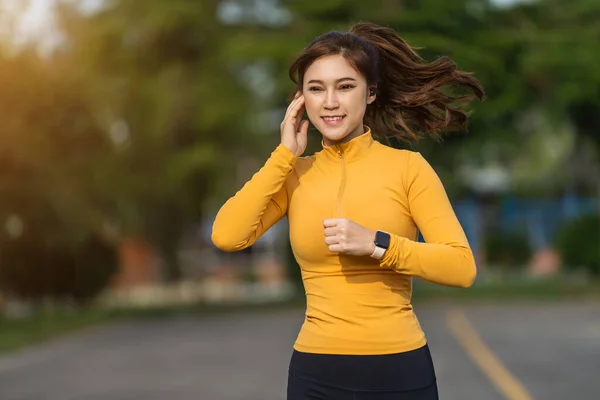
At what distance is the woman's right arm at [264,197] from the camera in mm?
3547


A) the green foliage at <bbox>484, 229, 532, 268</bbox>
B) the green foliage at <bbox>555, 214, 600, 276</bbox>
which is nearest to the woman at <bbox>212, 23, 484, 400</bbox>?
the green foliage at <bbox>555, 214, 600, 276</bbox>

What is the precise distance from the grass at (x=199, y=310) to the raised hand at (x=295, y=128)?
14447 millimetres

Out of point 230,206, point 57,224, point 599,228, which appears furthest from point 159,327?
point 230,206

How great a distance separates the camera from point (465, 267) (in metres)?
3.44

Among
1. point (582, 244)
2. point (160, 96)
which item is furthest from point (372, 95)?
point (582, 244)

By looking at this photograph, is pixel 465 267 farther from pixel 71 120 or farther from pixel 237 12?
pixel 237 12

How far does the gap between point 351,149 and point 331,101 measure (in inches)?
7.1

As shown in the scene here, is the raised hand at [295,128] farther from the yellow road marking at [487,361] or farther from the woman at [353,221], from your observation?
the yellow road marking at [487,361]

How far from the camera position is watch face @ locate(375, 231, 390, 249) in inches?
130

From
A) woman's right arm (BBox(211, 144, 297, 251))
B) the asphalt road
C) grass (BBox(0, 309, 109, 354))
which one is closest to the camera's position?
woman's right arm (BBox(211, 144, 297, 251))

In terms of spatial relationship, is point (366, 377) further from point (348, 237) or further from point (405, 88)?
point (405, 88)

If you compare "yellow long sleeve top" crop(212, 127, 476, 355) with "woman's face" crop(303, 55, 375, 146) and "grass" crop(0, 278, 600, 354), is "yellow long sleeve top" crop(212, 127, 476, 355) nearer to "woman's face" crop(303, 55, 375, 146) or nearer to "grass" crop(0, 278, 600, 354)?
"woman's face" crop(303, 55, 375, 146)

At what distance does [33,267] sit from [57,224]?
1122mm

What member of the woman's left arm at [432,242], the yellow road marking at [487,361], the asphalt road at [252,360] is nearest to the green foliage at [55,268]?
the asphalt road at [252,360]
